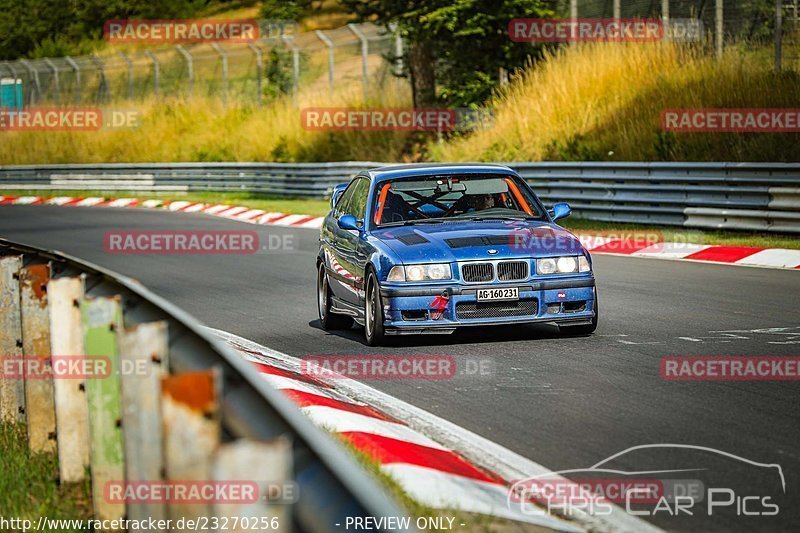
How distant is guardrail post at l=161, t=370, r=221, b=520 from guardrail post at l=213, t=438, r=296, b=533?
45 cm

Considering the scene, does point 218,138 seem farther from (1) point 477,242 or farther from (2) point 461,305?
(2) point 461,305

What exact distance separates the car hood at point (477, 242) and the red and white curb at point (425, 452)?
5.32 feet

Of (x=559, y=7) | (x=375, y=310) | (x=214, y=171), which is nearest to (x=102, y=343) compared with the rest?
(x=375, y=310)

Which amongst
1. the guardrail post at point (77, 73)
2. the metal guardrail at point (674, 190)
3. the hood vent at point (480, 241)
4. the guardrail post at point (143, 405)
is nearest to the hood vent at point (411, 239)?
the hood vent at point (480, 241)

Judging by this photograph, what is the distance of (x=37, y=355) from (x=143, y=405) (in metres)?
2.63

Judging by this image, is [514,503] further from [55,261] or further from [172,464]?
[55,261]

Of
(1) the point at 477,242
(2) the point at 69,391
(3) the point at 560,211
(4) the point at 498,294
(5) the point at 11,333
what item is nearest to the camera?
(2) the point at 69,391

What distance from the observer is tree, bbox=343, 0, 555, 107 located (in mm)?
32062

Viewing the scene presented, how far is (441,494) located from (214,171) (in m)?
33.0

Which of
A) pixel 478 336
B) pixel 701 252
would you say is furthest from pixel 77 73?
pixel 478 336

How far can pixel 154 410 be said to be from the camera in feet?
13.4

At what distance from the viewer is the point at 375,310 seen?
10.5 meters

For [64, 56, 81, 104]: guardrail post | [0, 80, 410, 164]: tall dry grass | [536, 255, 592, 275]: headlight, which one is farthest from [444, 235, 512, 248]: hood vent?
[64, 56, 81, 104]: guardrail post

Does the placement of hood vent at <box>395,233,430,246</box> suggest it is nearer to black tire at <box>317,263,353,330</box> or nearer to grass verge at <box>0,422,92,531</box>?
black tire at <box>317,263,353,330</box>
